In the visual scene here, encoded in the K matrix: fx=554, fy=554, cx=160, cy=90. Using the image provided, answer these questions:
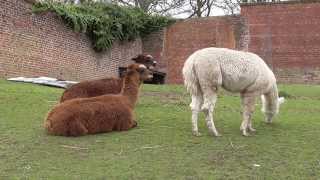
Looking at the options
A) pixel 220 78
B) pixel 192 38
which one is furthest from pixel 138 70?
pixel 192 38

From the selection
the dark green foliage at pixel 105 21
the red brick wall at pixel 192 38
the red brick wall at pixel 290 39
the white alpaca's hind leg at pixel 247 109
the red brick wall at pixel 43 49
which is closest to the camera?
the white alpaca's hind leg at pixel 247 109

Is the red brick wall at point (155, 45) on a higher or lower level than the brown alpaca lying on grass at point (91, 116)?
higher

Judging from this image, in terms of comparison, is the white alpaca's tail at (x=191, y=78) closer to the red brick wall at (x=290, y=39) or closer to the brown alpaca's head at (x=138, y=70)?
the brown alpaca's head at (x=138, y=70)

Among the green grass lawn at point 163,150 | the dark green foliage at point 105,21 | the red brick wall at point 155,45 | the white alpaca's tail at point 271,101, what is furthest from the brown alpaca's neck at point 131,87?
the red brick wall at point 155,45

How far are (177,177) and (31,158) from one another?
1816 mm

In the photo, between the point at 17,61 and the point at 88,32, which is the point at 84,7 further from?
the point at 17,61

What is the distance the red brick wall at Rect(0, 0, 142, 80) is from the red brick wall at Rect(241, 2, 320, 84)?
21.4 ft

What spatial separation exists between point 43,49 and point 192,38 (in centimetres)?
829

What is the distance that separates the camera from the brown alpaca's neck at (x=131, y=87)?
8.41 m

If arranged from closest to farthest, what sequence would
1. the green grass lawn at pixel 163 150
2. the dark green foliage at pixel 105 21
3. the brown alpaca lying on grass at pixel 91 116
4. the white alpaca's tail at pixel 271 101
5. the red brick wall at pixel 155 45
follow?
the green grass lawn at pixel 163 150
the brown alpaca lying on grass at pixel 91 116
the white alpaca's tail at pixel 271 101
the dark green foliage at pixel 105 21
the red brick wall at pixel 155 45

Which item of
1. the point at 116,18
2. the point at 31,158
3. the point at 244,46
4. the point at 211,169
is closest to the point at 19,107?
the point at 31,158

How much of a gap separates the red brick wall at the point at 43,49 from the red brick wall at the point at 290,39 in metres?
6.53

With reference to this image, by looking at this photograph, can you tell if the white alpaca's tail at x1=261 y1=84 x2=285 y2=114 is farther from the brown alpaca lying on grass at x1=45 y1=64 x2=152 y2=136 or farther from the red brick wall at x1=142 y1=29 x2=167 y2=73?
the red brick wall at x1=142 y1=29 x2=167 y2=73

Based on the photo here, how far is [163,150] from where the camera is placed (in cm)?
670
